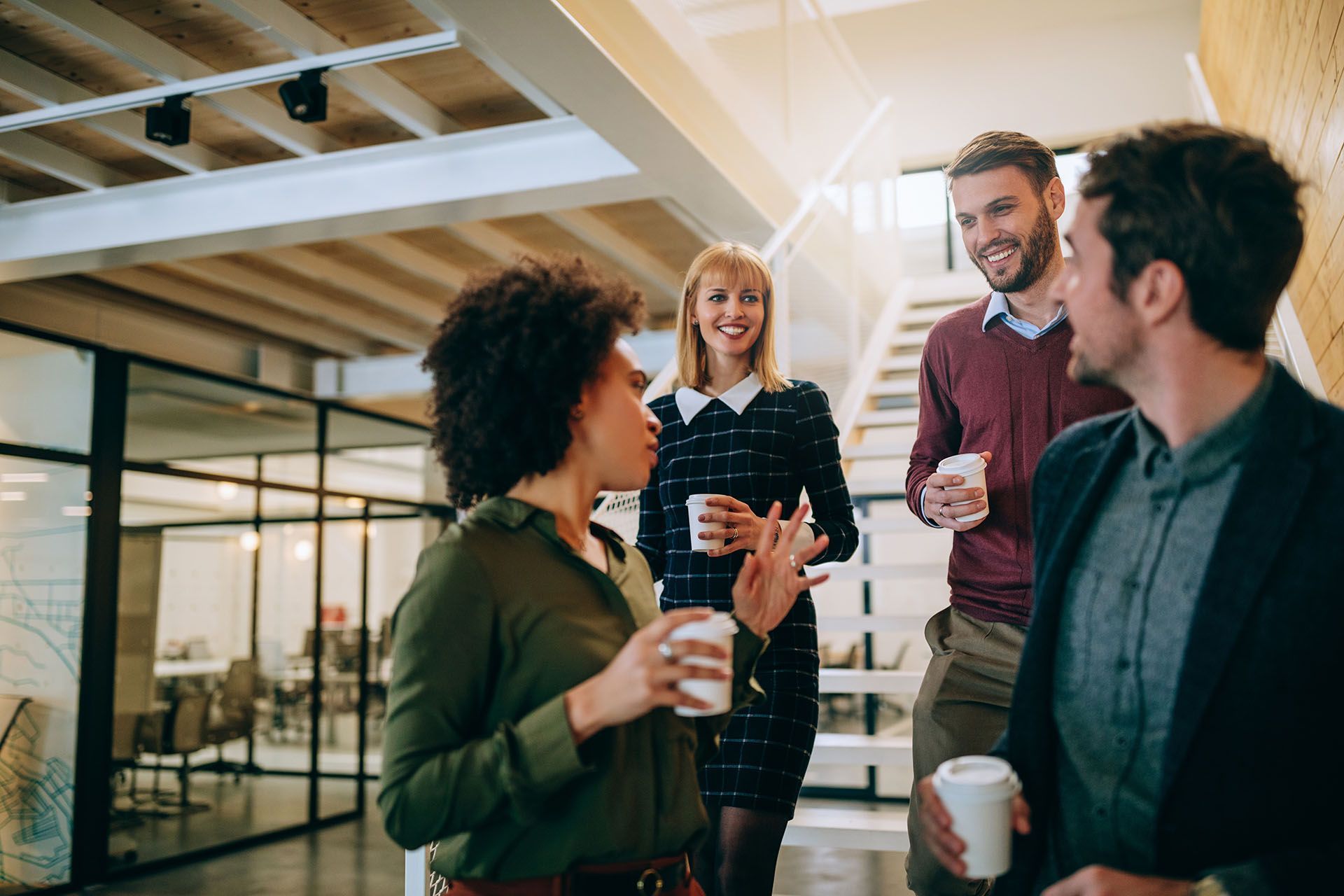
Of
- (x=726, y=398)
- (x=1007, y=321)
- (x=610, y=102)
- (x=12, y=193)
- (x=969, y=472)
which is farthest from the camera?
(x=12, y=193)

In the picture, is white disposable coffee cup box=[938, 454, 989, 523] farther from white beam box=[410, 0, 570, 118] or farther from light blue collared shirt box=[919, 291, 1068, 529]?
white beam box=[410, 0, 570, 118]

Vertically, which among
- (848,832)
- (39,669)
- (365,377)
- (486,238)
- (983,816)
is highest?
(486,238)

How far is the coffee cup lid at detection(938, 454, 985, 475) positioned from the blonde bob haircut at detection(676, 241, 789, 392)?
0.50 meters

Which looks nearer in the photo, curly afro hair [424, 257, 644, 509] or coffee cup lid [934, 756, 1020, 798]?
coffee cup lid [934, 756, 1020, 798]

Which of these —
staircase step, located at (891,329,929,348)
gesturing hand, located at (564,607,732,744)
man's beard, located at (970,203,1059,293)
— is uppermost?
staircase step, located at (891,329,929,348)

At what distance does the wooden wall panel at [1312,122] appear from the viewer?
284cm

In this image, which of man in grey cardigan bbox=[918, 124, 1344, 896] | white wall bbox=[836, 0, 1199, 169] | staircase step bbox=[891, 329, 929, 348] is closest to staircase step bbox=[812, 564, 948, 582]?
staircase step bbox=[891, 329, 929, 348]

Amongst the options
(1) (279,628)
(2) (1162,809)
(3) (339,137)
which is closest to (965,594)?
(2) (1162,809)

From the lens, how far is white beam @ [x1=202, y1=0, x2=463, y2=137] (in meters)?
3.64

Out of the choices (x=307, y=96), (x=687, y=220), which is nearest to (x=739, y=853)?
(x=307, y=96)

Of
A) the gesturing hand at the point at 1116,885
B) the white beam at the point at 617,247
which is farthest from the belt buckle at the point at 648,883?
the white beam at the point at 617,247

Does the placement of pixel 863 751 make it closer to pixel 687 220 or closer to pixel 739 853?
pixel 739 853

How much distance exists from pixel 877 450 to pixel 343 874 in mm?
4331

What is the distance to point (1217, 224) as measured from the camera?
1.24m
